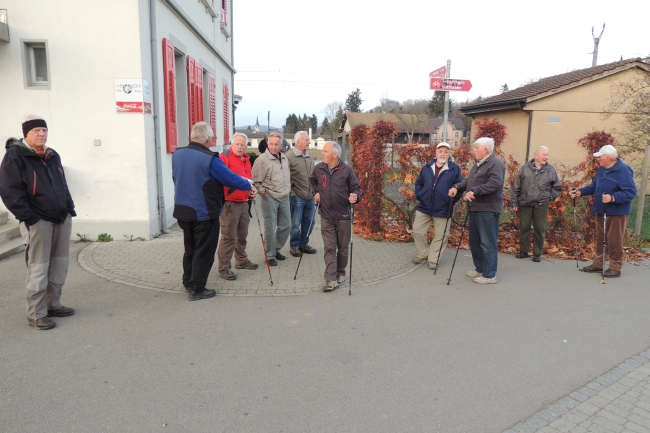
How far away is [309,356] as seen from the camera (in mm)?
4016

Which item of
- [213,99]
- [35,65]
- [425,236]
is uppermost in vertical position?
[213,99]

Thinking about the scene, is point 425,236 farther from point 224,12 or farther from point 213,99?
point 224,12

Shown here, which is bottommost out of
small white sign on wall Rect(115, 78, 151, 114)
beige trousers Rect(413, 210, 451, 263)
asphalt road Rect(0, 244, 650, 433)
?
asphalt road Rect(0, 244, 650, 433)

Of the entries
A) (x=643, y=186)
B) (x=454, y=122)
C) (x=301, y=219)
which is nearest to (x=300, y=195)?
(x=301, y=219)

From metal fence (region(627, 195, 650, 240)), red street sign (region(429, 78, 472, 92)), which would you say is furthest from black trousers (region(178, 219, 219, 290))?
metal fence (region(627, 195, 650, 240))

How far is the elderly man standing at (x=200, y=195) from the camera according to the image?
5.05 metres

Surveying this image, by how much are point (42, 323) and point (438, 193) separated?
514 cm

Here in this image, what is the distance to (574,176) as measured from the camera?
8.68 metres

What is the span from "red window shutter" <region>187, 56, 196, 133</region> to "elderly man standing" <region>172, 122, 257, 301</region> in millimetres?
6125

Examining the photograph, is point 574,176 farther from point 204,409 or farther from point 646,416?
point 204,409

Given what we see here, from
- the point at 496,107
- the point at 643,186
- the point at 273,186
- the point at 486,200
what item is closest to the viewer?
the point at 486,200

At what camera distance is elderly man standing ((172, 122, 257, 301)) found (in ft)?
16.6

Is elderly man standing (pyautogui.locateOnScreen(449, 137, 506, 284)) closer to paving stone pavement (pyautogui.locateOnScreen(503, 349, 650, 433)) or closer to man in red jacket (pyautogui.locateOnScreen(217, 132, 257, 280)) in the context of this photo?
paving stone pavement (pyautogui.locateOnScreen(503, 349, 650, 433))

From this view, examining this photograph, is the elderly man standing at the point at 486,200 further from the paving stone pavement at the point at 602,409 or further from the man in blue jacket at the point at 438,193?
the paving stone pavement at the point at 602,409
